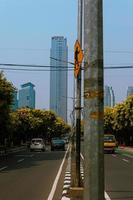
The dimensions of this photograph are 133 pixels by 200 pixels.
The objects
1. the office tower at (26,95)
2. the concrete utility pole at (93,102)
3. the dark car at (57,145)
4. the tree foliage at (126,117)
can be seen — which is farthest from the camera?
the office tower at (26,95)

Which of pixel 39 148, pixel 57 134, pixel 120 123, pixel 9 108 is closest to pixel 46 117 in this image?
pixel 57 134

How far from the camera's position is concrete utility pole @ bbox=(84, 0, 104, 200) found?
612 centimetres

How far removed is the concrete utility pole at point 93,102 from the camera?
6125mm

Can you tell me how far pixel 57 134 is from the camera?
627 ft

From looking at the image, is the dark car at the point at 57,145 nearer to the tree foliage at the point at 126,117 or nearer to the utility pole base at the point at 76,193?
the tree foliage at the point at 126,117

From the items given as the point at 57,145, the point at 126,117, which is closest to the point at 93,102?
the point at 57,145

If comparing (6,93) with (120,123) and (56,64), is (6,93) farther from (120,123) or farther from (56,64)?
(120,123)

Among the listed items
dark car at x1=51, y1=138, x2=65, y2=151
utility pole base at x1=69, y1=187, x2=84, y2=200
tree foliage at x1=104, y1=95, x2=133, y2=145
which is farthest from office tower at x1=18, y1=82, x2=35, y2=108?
utility pole base at x1=69, y1=187, x2=84, y2=200

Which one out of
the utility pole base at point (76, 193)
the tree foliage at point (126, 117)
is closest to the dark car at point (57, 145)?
the tree foliage at point (126, 117)

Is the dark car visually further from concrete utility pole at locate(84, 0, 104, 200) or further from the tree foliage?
concrete utility pole at locate(84, 0, 104, 200)

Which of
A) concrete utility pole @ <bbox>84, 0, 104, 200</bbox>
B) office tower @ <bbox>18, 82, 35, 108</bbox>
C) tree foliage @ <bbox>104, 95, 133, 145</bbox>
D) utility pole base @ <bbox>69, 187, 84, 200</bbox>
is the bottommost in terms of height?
utility pole base @ <bbox>69, 187, 84, 200</bbox>

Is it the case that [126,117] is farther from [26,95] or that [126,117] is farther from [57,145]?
[26,95]

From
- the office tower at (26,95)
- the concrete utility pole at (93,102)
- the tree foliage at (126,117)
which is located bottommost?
the concrete utility pole at (93,102)

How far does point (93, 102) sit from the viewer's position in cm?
628
